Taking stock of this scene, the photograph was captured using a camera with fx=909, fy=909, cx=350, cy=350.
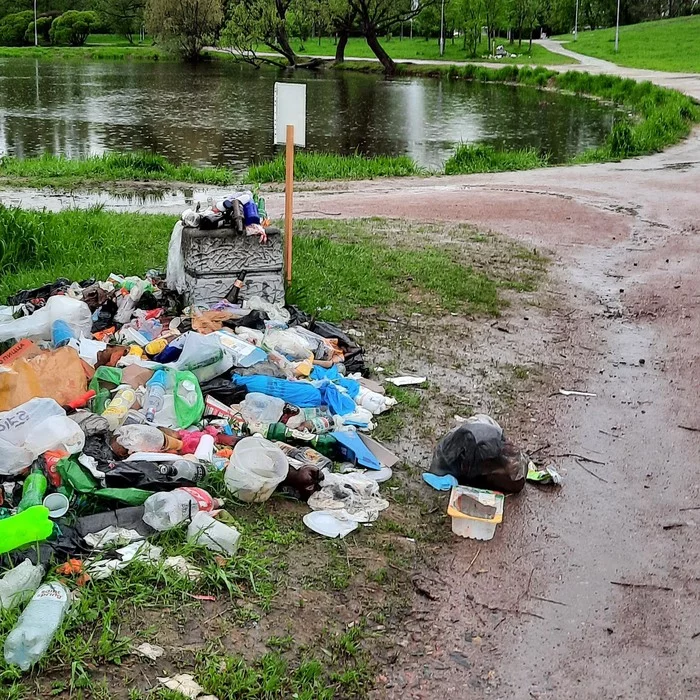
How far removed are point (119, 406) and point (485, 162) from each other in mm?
14873

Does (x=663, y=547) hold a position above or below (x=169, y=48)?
below

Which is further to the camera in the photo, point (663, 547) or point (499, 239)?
point (499, 239)

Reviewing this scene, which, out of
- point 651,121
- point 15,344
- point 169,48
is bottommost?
point 15,344

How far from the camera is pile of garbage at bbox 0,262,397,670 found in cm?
414

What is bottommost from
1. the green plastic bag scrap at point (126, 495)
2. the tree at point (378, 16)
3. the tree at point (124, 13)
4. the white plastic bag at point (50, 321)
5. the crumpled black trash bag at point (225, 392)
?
the green plastic bag scrap at point (126, 495)

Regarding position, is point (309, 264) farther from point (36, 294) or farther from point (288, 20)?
point (288, 20)

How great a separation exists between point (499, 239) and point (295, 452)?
6.61 m

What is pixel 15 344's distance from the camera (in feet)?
20.9

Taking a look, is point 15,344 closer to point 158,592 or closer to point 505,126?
point 158,592

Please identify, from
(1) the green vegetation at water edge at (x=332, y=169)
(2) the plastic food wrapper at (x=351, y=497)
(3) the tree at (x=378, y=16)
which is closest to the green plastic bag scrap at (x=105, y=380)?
(2) the plastic food wrapper at (x=351, y=497)

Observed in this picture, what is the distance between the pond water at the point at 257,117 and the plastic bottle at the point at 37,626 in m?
18.4

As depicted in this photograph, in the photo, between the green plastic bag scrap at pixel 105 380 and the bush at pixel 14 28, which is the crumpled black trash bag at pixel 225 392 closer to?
the green plastic bag scrap at pixel 105 380

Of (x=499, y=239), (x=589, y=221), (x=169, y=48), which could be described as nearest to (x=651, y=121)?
(x=589, y=221)

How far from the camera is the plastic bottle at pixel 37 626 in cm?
342
